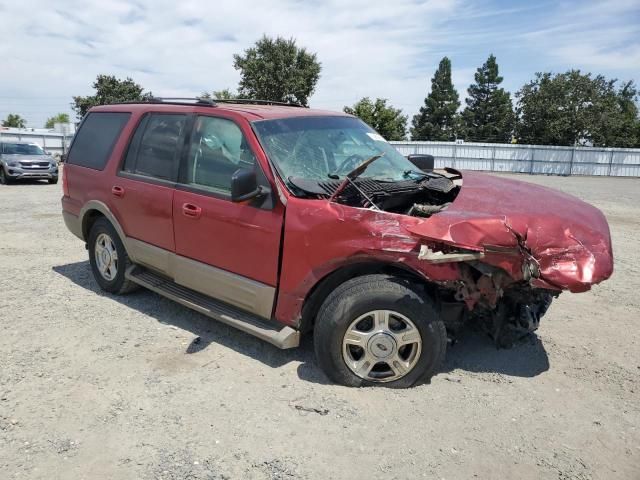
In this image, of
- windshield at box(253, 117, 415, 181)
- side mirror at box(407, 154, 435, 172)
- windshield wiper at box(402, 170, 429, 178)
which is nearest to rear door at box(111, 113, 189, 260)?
windshield at box(253, 117, 415, 181)

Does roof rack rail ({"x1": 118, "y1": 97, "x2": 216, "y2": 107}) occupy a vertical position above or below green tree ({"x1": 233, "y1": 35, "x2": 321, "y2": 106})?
below

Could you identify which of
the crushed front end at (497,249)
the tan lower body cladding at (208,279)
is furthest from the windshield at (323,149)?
the tan lower body cladding at (208,279)

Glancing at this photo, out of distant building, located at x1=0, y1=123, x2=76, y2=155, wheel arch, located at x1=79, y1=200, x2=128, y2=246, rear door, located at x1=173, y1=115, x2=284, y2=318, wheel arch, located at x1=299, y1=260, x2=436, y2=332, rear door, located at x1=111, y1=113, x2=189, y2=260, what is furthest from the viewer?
distant building, located at x1=0, y1=123, x2=76, y2=155

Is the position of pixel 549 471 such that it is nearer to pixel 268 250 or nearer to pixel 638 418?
pixel 638 418

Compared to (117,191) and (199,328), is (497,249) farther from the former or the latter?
(117,191)

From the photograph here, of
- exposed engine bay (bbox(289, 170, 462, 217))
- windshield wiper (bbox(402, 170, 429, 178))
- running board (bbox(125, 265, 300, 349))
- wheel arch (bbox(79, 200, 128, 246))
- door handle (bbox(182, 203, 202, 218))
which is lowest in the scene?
running board (bbox(125, 265, 300, 349))

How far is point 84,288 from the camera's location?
564cm

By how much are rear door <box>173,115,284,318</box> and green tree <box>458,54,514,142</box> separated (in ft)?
218

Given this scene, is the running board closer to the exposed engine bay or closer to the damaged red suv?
the damaged red suv

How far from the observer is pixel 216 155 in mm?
4098

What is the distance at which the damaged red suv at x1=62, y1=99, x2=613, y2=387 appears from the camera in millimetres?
3031

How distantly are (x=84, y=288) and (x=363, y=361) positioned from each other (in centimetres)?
368

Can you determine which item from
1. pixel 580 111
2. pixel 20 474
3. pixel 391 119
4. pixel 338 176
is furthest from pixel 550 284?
pixel 580 111

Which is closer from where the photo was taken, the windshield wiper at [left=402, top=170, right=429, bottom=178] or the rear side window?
the windshield wiper at [left=402, top=170, right=429, bottom=178]
